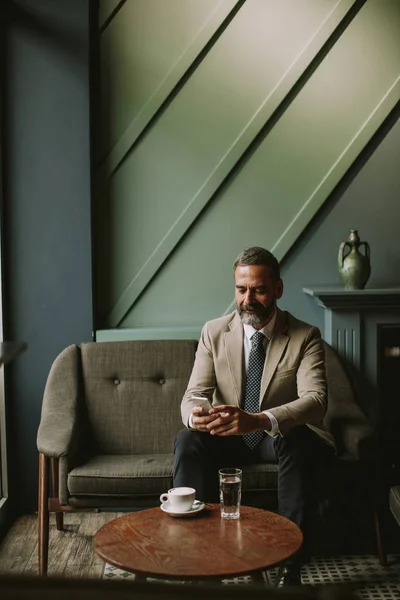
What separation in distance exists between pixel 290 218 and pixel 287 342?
3.14 ft

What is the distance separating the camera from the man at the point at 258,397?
119 inches

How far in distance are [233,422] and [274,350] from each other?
46 centimetres

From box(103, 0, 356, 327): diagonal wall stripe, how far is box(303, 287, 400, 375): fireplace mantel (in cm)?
74

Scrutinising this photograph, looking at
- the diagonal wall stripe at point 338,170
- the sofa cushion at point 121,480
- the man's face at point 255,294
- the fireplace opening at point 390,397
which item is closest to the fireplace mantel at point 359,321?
the fireplace opening at point 390,397

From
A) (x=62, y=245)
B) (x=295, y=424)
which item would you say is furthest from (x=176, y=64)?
(x=295, y=424)

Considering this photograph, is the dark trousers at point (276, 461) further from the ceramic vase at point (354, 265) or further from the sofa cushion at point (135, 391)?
the ceramic vase at point (354, 265)

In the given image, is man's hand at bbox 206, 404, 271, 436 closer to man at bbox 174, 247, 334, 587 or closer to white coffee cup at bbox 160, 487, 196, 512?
man at bbox 174, 247, 334, 587

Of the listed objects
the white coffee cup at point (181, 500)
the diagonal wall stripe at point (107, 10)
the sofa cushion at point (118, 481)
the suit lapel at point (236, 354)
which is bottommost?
the sofa cushion at point (118, 481)

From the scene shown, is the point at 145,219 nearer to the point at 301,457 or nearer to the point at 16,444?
the point at 16,444

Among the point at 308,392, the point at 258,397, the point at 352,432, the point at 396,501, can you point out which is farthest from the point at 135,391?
the point at 396,501

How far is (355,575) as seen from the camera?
3.20 metres

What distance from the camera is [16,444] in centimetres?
399

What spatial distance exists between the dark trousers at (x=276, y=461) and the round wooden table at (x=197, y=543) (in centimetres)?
36

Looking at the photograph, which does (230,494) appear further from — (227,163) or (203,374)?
(227,163)
